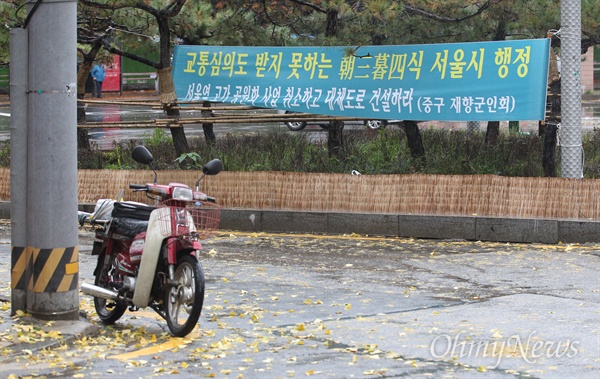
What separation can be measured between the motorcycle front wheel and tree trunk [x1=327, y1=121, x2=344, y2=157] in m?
8.39

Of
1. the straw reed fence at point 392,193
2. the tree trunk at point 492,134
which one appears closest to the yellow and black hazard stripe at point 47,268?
the straw reed fence at point 392,193

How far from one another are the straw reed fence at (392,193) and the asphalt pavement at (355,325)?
1022mm

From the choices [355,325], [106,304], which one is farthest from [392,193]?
[106,304]

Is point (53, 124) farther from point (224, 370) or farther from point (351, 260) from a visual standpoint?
point (351, 260)

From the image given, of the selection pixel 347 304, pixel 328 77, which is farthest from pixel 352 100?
pixel 347 304

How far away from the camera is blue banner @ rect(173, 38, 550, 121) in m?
13.0

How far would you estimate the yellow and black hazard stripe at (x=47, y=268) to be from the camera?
7527mm

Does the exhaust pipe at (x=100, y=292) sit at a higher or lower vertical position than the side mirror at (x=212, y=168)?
lower

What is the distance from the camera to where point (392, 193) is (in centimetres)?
1301

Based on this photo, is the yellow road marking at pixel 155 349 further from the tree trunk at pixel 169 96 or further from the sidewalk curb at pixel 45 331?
the tree trunk at pixel 169 96

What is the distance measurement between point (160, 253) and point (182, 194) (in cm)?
52

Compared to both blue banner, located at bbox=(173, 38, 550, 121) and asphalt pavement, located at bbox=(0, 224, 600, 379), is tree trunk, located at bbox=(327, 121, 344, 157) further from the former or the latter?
asphalt pavement, located at bbox=(0, 224, 600, 379)

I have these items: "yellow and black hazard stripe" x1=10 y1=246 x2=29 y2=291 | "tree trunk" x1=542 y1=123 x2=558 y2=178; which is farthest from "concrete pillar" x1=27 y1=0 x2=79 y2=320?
"tree trunk" x1=542 y1=123 x2=558 y2=178

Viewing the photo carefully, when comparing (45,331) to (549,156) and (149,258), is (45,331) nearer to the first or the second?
(149,258)
